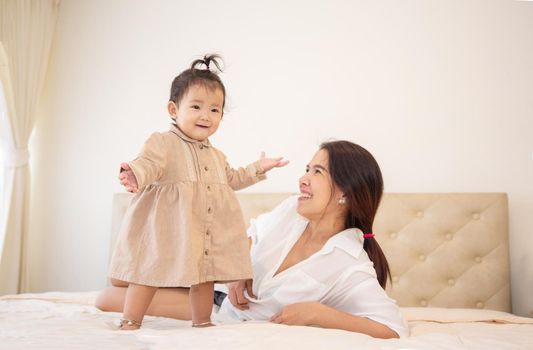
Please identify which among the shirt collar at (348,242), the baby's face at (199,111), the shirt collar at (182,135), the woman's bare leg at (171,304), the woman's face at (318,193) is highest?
the baby's face at (199,111)

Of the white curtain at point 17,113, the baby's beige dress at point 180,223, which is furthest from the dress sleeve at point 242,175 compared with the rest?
the white curtain at point 17,113

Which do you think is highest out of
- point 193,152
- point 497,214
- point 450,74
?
point 450,74

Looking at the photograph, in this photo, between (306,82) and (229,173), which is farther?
(306,82)

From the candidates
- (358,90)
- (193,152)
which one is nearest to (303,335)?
(193,152)

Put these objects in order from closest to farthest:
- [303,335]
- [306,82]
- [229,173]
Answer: [303,335], [229,173], [306,82]

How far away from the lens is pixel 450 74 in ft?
9.21

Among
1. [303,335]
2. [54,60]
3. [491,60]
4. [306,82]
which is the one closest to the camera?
[303,335]

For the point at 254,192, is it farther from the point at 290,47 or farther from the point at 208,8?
the point at 208,8

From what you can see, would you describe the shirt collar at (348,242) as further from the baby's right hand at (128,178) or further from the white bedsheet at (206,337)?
the baby's right hand at (128,178)

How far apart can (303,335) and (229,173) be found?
0.68 metres

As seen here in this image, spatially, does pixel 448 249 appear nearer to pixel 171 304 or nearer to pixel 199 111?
pixel 171 304

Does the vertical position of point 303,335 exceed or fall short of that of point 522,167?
it falls short

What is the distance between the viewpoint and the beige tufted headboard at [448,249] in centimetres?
251

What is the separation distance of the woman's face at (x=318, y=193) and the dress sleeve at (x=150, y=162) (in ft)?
1.70
